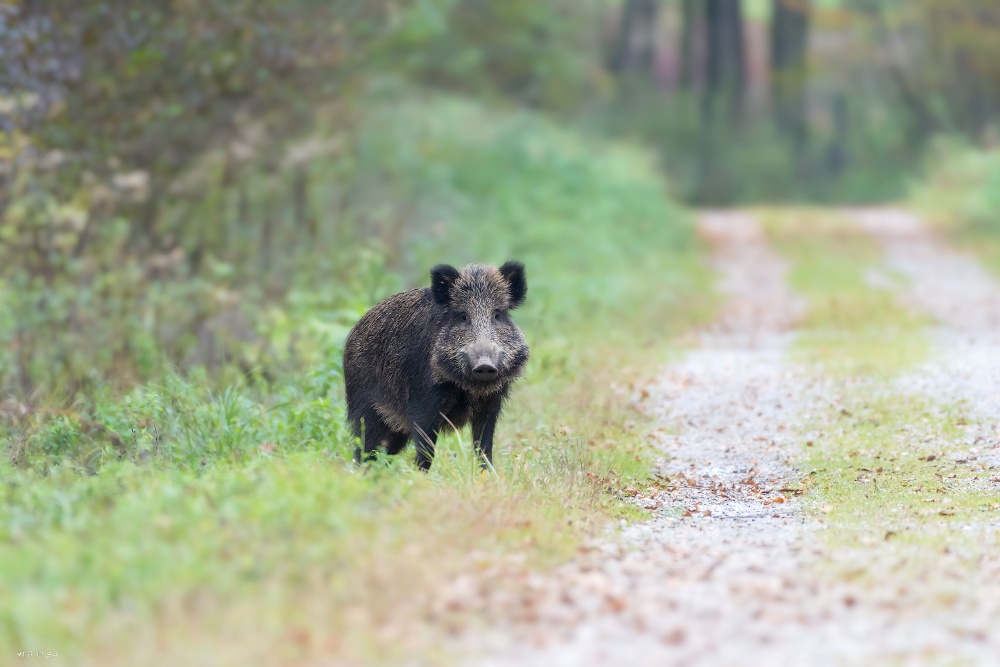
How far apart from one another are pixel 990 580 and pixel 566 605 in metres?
2.06

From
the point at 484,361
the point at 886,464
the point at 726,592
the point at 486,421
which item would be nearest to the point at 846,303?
the point at 886,464

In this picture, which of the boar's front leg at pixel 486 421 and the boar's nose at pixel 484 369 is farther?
the boar's front leg at pixel 486 421

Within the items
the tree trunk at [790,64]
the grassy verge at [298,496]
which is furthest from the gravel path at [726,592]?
the tree trunk at [790,64]

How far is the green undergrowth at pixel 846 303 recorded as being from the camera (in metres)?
14.4

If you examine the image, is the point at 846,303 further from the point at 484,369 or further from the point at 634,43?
the point at 634,43

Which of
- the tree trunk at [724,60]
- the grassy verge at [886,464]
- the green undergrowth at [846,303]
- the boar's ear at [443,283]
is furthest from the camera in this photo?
the tree trunk at [724,60]

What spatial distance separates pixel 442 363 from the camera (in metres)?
8.20

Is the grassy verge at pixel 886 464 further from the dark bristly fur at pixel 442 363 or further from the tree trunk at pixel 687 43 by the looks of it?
the tree trunk at pixel 687 43

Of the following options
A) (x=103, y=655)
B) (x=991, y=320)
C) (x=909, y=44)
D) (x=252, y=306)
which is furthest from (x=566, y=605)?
(x=909, y=44)

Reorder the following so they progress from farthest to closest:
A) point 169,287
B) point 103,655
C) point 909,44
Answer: point 909,44, point 169,287, point 103,655

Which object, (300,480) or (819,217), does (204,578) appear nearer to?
(300,480)

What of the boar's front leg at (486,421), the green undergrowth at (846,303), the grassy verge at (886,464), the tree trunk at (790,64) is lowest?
the green undergrowth at (846,303)

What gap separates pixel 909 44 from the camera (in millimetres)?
47094

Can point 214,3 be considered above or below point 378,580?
above
